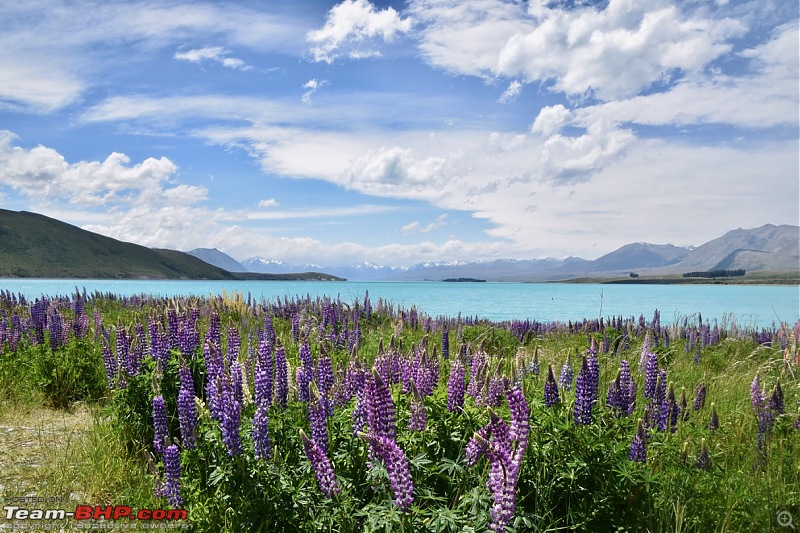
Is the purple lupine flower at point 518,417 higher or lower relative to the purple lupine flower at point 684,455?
higher

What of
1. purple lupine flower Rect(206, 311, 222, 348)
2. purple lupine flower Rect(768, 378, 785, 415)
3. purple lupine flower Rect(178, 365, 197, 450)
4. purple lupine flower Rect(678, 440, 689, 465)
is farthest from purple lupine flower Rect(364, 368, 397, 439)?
purple lupine flower Rect(768, 378, 785, 415)

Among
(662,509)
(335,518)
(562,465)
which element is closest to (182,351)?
(335,518)

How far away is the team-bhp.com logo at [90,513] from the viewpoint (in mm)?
4312

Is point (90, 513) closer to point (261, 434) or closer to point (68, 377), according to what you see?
point (261, 434)

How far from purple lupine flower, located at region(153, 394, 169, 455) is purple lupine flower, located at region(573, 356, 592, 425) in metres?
3.43

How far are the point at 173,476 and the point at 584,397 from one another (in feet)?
11.4

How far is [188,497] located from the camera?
432 centimetres

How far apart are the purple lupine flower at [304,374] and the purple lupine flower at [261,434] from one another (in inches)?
35.5

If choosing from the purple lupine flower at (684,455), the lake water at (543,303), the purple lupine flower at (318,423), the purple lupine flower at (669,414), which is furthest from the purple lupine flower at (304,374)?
the lake water at (543,303)

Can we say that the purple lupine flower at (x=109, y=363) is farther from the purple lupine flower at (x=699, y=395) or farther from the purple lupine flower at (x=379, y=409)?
the purple lupine flower at (x=699, y=395)

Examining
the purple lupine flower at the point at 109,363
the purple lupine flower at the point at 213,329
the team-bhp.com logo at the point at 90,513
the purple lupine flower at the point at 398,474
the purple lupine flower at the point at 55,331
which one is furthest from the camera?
the purple lupine flower at the point at 55,331

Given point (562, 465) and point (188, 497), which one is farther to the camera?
point (188, 497)

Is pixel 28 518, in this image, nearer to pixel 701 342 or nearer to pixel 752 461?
pixel 752 461

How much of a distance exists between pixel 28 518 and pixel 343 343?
7.06m
